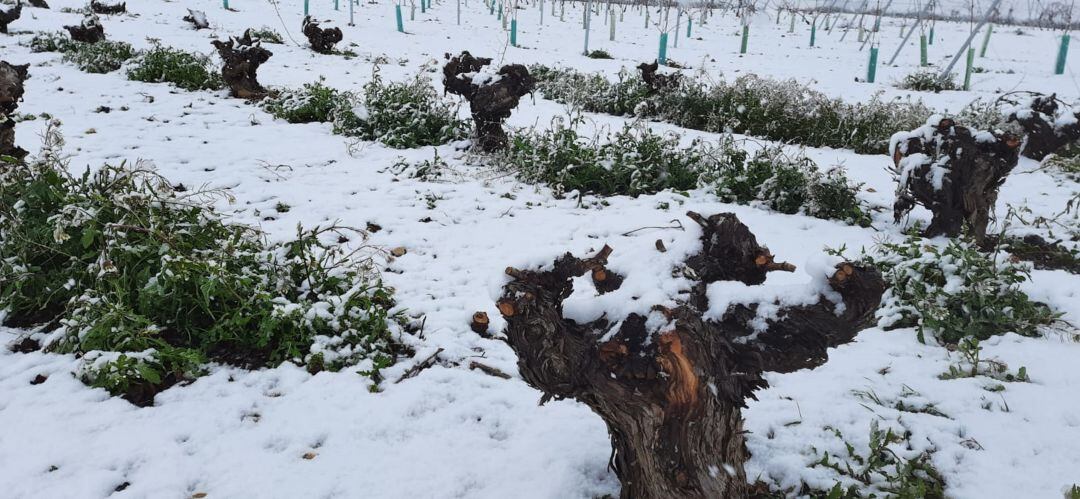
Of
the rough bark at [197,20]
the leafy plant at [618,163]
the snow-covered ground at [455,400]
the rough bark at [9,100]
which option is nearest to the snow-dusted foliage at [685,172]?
the leafy plant at [618,163]

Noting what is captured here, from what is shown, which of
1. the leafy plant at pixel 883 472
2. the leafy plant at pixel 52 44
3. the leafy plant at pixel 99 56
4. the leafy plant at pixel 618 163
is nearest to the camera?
the leafy plant at pixel 883 472

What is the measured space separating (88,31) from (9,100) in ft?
30.9

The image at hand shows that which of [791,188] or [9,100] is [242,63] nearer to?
[9,100]

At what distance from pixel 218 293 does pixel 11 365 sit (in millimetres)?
1059

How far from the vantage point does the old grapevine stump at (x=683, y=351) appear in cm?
182

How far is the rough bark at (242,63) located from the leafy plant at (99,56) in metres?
2.70

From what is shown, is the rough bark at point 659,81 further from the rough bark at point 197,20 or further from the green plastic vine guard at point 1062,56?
the green plastic vine guard at point 1062,56

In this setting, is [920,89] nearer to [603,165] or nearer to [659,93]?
[659,93]

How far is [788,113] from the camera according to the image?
912cm

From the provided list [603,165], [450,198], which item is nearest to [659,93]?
[603,165]

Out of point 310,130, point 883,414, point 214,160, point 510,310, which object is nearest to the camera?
point 510,310

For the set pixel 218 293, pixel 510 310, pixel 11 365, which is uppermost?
pixel 510 310

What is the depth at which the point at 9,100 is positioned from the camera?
5.12 m

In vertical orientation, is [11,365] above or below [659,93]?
below
